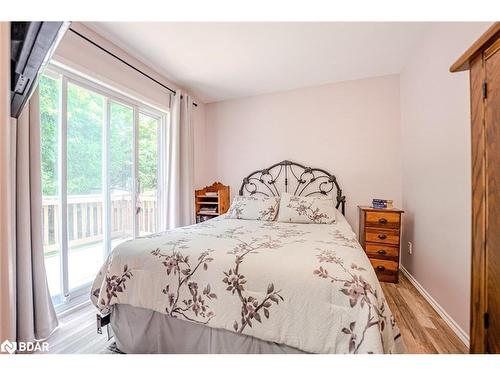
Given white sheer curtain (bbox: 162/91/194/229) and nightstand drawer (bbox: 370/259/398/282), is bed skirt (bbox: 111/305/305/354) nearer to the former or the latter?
white sheer curtain (bbox: 162/91/194/229)

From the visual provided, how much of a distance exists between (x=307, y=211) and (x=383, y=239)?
34.6 inches

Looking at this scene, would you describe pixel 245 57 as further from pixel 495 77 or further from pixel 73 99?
pixel 495 77

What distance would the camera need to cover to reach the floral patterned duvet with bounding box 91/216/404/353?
995mm

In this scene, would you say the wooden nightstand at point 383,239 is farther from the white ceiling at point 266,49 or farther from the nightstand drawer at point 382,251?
the white ceiling at point 266,49

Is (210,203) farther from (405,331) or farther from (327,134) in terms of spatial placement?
(405,331)

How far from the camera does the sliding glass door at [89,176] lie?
1.91m

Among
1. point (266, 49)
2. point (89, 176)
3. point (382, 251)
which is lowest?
point (382, 251)

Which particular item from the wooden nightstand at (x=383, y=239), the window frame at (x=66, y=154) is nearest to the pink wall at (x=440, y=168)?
the wooden nightstand at (x=383, y=239)

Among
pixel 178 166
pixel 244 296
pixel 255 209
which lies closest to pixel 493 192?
pixel 244 296

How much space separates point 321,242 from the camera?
1.52 m

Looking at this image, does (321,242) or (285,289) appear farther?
(321,242)

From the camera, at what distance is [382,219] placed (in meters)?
2.45
